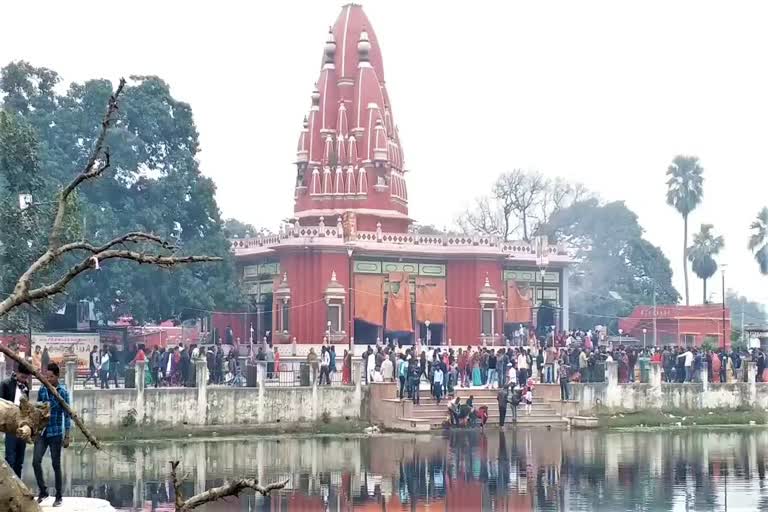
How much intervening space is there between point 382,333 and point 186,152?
960 centimetres

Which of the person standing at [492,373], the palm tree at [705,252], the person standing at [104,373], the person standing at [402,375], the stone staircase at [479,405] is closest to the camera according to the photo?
the person standing at [104,373]

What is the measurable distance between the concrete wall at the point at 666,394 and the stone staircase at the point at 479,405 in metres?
1.09

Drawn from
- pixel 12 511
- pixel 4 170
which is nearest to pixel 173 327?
pixel 4 170

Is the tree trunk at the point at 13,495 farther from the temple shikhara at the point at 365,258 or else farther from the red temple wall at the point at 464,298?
the red temple wall at the point at 464,298

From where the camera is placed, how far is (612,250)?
72562mm

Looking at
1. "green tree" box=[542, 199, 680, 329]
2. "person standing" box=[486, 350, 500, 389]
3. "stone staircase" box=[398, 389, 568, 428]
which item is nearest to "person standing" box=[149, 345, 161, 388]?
"stone staircase" box=[398, 389, 568, 428]

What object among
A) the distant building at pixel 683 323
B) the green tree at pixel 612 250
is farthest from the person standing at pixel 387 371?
the green tree at pixel 612 250

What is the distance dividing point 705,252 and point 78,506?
5838 cm

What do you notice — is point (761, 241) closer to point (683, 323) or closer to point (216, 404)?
point (683, 323)

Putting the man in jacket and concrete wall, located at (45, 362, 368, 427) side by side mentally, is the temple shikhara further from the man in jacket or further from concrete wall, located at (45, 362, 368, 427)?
the man in jacket

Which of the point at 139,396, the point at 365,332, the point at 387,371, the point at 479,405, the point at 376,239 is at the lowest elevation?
the point at 479,405

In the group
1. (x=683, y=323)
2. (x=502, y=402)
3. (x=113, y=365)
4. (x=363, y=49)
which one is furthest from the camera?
(x=683, y=323)

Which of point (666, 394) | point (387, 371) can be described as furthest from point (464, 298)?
point (387, 371)

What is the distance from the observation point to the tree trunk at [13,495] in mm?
6227
